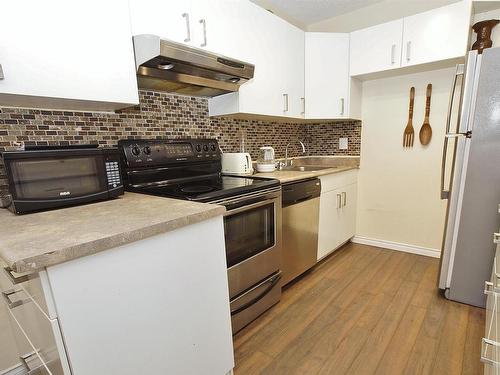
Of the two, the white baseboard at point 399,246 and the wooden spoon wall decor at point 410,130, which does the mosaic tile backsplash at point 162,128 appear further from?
the white baseboard at point 399,246

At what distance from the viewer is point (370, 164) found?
275cm

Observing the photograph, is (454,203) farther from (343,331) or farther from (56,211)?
(56,211)

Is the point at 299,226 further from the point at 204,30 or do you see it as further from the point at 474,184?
the point at 204,30

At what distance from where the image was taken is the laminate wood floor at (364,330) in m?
1.34

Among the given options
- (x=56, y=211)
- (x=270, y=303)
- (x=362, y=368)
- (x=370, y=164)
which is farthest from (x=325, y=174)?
(x=56, y=211)

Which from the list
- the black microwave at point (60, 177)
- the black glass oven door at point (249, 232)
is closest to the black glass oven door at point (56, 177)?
the black microwave at point (60, 177)

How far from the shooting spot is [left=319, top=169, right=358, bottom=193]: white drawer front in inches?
88.8

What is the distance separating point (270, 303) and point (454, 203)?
1.37 m

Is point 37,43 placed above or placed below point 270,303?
above

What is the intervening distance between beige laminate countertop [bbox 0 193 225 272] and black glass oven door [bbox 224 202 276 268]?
1.27 feet

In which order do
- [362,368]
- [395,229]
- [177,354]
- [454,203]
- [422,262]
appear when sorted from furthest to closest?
[395,229] → [422,262] → [454,203] → [362,368] → [177,354]

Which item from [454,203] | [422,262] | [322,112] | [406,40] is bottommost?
[422,262]

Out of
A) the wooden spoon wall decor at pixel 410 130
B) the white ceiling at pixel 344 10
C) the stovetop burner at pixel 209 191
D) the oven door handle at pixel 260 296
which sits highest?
the white ceiling at pixel 344 10

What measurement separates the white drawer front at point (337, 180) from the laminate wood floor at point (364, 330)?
76 centimetres
